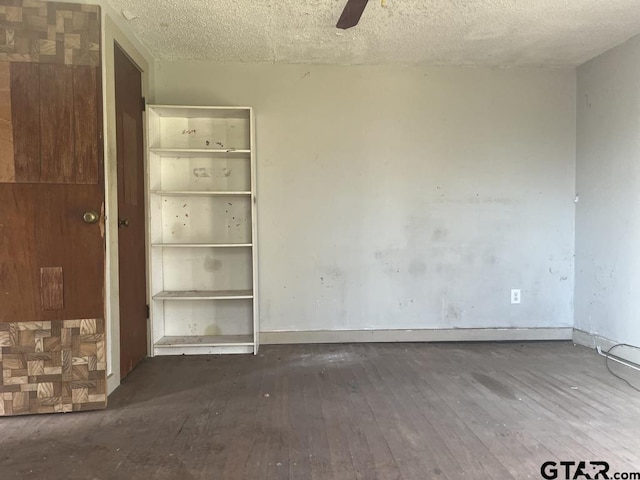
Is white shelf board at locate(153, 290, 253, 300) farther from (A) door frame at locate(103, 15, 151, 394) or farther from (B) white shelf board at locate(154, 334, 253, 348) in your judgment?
(A) door frame at locate(103, 15, 151, 394)

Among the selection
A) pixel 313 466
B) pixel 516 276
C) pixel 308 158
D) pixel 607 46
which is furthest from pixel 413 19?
pixel 313 466

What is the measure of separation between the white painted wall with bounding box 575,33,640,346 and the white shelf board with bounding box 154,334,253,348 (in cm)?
274

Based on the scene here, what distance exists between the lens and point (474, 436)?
5.84ft

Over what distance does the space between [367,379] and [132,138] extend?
2.27 metres

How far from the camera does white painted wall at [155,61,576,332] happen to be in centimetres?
315

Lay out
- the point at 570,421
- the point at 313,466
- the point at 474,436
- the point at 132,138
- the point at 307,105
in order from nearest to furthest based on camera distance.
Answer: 1. the point at 313,466
2. the point at 474,436
3. the point at 570,421
4. the point at 132,138
5. the point at 307,105

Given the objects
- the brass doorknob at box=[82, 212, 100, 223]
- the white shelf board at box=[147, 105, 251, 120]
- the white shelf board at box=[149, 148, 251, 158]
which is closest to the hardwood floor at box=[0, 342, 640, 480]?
the brass doorknob at box=[82, 212, 100, 223]

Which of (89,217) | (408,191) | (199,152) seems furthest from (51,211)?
(408,191)

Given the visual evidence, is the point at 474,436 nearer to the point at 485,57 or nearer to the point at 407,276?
the point at 407,276

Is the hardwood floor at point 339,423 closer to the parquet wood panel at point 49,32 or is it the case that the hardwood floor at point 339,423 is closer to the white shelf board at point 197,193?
the white shelf board at point 197,193

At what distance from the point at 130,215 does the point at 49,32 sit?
44.3 inches

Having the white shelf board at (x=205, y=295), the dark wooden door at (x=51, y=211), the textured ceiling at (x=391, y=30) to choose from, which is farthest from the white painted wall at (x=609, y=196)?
the dark wooden door at (x=51, y=211)

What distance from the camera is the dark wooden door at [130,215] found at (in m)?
2.46

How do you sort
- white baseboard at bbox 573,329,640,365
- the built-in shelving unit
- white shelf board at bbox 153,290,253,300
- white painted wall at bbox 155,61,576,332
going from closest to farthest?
1. white baseboard at bbox 573,329,640,365
2. white shelf board at bbox 153,290,253,300
3. the built-in shelving unit
4. white painted wall at bbox 155,61,576,332
